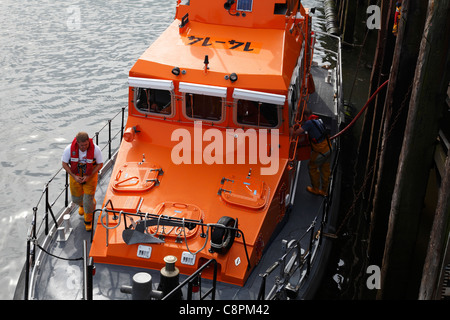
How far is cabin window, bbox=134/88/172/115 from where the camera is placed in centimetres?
808

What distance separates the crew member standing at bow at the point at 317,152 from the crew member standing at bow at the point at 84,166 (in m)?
3.02

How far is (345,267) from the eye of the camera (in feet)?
32.2

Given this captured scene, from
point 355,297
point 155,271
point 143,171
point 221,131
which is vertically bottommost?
point 355,297

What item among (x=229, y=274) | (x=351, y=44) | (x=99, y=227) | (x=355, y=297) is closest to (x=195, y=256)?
(x=229, y=274)

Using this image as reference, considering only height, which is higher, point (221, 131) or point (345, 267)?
point (221, 131)

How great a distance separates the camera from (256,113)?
7902 millimetres

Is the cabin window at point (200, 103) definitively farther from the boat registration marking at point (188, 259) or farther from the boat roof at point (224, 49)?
the boat registration marking at point (188, 259)

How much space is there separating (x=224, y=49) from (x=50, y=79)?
1026cm

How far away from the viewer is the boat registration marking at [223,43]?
834 cm

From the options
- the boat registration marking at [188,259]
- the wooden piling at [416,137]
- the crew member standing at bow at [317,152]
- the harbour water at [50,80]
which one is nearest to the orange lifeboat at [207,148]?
the boat registration marking at [188,259]

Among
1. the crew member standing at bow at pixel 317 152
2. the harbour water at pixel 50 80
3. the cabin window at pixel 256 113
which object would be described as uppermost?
the cabin window at pixel 256 113
